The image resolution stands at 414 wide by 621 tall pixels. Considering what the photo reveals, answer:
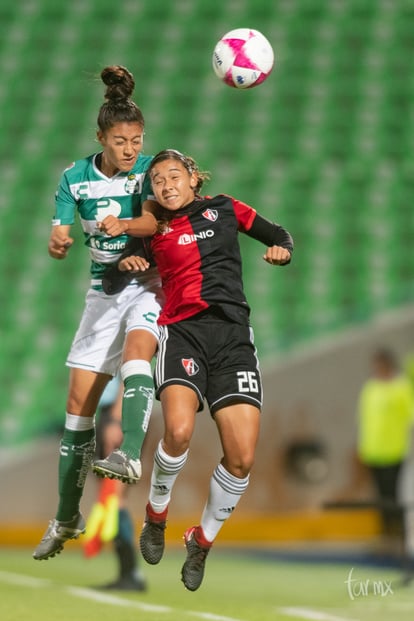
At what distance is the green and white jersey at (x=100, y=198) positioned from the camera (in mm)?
5566

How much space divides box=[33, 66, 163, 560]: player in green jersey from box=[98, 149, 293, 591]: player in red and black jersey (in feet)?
0.40

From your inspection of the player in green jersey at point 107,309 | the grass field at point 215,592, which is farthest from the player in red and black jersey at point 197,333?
the grass field at point 215,592

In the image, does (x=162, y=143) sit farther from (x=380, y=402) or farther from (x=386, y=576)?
(x=386, y=576)

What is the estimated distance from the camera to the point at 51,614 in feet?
23.1

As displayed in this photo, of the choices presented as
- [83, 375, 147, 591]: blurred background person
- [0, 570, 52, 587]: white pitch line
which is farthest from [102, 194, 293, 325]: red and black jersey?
[0, 570, 52, 587]: white pitch line

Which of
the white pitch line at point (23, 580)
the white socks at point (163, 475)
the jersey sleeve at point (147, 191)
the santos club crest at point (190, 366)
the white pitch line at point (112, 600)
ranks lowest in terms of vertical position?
the white pitch line at point (23, 580)

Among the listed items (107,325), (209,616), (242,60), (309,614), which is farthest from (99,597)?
(242,60)

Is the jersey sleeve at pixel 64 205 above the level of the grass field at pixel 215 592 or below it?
above

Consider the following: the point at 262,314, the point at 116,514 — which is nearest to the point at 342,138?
the point at 262,314

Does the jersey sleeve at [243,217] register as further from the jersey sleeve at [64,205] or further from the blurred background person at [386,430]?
the blurred background person at [386,430]

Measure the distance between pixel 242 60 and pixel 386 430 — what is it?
555 cm

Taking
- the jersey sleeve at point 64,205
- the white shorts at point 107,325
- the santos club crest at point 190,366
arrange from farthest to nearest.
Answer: the white shorts at point 107,325
the jersey sleeve at point 64,205
the santos club crest at point 190,366

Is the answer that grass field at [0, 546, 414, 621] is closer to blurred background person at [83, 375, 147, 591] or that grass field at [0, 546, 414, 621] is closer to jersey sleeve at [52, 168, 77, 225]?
blurred background person at [83, 375, 147, 591]

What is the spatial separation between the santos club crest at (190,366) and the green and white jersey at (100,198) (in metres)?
0.66
